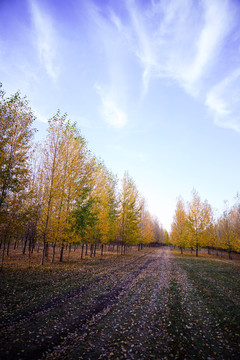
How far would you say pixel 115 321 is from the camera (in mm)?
6746

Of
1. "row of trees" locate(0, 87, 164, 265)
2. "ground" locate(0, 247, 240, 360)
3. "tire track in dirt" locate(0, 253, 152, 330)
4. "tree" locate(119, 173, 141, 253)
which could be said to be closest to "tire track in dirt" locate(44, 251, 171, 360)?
"ground" locate(0, 247, 240, 360)

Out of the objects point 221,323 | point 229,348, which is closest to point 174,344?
point 229,348

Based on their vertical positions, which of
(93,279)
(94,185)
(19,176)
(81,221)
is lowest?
(93,279)

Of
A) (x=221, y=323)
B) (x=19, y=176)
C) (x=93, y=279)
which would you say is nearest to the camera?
(x=221, y=323)

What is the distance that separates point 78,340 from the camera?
539cm

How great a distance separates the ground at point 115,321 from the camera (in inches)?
199

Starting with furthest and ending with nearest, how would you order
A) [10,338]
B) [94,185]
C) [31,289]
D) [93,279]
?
[94,185] < [93,279] < [31,289] < [10,338]

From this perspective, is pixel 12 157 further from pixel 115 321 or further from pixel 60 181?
pixel 115 321

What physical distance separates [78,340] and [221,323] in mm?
6045

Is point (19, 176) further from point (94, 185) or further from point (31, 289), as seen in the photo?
point (94, 185)

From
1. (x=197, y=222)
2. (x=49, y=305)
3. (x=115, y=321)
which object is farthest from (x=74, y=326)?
(x=197, y=222)

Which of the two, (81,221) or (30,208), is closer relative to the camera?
(30,208)

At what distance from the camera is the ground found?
16.6 ft

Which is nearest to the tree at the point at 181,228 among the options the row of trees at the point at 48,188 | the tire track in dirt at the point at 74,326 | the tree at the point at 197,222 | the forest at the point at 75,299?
the tree at the point at 197,222
